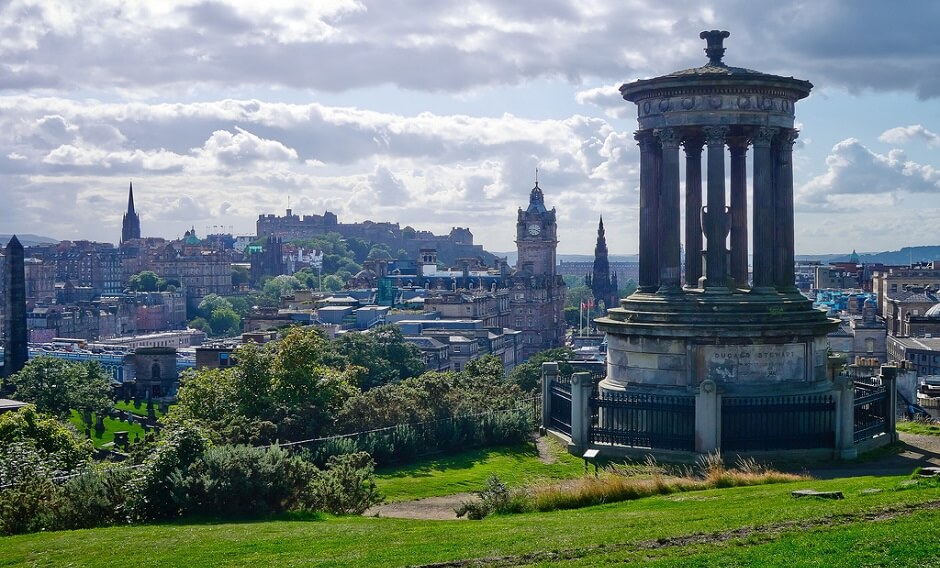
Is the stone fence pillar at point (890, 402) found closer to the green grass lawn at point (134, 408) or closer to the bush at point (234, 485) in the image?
the bush at point (234, 485)

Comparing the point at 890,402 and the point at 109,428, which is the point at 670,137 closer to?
the point at 890,402

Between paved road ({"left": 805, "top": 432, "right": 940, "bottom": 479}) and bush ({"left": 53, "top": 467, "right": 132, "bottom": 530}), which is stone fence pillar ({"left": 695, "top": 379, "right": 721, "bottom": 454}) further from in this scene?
bush ({"left": 53, "top": 467, "right": 132, "bottom": 530})

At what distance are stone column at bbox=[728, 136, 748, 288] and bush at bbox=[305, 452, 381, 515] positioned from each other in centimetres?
1375

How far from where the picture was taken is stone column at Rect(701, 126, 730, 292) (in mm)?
33438

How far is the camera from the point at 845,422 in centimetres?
2988

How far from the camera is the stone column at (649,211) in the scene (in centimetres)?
3484

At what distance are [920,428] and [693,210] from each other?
924 cm

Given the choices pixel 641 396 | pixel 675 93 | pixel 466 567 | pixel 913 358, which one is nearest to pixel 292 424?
pixel 641 396

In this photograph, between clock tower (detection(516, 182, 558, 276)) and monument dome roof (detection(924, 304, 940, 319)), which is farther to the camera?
clock tower (detection(516, 182, 558, 276))

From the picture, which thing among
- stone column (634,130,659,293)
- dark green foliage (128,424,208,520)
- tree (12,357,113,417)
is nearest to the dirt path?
dark green foliage (128,424,208,520)

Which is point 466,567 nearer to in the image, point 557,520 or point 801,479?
point 557,520

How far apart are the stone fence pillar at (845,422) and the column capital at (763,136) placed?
740 centimetres

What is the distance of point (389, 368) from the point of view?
87750 mm

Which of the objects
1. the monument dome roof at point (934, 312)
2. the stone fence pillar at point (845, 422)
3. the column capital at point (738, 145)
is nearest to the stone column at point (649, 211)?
the column capital at point (738, 145)
